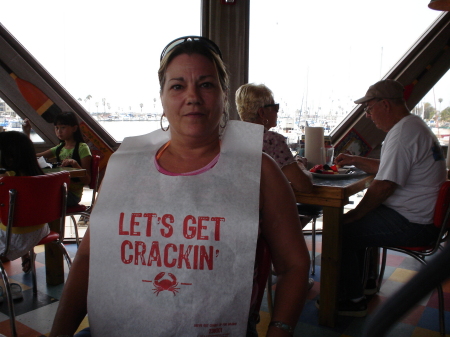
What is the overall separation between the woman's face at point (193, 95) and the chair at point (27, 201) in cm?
121

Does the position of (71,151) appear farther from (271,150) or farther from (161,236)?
(161,236)

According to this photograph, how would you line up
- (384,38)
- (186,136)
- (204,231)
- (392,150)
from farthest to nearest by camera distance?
(384,38)
(392,150)
(186,136)
(204,231)

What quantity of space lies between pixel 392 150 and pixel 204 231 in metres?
1.51

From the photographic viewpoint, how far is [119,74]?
3447mm

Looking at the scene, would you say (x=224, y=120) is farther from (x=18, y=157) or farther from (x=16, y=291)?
(x=16, y=291)

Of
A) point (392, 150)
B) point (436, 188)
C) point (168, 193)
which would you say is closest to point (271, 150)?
point (392, 150)

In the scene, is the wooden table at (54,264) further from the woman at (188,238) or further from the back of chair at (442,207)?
the back of chair at (442,207)

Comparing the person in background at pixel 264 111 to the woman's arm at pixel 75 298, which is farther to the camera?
the person in background at pixel 264 111

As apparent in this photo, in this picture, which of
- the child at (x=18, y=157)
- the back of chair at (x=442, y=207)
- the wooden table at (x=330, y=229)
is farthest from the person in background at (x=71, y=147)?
the back of chair at (x=442, y=207)

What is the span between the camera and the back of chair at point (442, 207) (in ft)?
6.44

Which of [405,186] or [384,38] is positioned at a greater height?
[384,38]

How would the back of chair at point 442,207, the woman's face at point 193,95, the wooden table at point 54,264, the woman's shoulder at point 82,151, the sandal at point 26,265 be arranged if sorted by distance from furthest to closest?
the woman's shoulder at point 82,151 → the sandal at point 26,265 → the wooden table at point 54,264 → the back of chair at point 442,207 → the woman's face at point 193,95

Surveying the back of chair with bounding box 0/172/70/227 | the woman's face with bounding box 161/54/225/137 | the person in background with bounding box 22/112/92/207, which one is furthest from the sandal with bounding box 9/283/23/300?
the woman's face with bounding box 161/54/225/137

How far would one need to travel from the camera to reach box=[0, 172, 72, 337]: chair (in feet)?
6.46
